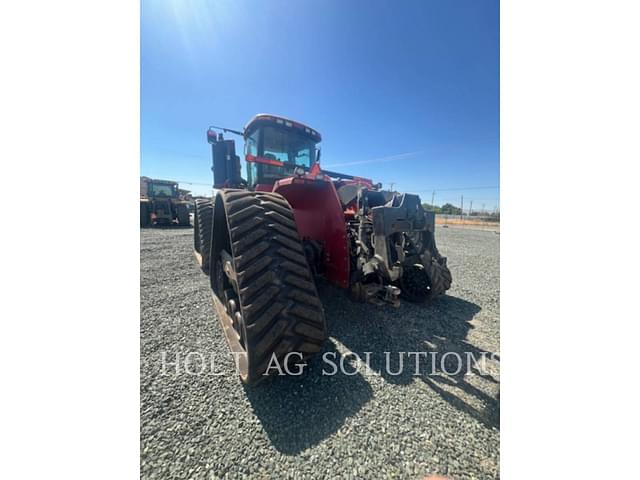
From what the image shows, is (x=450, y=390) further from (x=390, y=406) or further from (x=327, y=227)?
(x=327, y=227)

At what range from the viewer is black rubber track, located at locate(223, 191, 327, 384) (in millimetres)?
1282

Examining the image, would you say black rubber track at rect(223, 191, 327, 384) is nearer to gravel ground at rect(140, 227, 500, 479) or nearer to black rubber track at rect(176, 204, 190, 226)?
gravel ground at rect(140, 227, 500, 479)

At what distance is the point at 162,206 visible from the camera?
12.2 metres

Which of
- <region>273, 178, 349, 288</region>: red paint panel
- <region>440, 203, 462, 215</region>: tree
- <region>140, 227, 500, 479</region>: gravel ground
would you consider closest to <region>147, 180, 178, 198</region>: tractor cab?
<region>140, 227, 500, 479</region>: gravel ground

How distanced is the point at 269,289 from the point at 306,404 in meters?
0.77

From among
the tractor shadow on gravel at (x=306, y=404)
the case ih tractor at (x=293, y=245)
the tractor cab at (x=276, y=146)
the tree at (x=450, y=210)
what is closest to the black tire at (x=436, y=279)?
the case ih tractor at (x=293, y=245)

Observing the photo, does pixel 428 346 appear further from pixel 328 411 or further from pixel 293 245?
pixel 293 245

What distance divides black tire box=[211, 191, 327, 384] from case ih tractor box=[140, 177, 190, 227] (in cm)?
1294

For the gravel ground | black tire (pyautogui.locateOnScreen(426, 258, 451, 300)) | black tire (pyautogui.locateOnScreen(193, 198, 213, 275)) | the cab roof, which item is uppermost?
the cab roof

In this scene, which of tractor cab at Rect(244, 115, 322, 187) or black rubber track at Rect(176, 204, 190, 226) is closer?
tractor cab at Rect(244, 115, 322, 187)

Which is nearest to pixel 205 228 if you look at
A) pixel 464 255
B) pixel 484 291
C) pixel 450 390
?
pixel 450 390

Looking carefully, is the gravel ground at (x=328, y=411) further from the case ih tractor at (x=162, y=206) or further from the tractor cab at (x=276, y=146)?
the case ih tractor at (x=162, y=206)

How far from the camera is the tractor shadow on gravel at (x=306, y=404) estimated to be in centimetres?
123

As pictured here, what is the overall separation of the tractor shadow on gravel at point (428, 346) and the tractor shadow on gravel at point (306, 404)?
31cm
